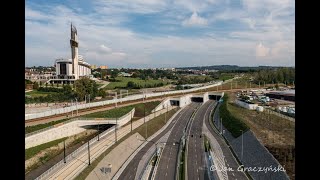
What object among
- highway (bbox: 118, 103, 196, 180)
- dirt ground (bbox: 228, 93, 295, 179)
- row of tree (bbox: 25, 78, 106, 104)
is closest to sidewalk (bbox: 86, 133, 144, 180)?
highway (bbox: 118, 103, 196, 180)

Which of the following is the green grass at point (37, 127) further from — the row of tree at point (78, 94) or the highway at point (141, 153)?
the row of tree at point (78, 94)

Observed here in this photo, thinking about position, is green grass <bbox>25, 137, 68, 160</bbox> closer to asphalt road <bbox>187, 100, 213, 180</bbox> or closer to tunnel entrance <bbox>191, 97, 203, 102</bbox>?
asphalt road <bbox>187, 100, 213, 180</bbox>

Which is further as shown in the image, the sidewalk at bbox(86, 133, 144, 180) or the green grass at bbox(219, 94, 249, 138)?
the green grass at bbox(219, 94, 249, 138)

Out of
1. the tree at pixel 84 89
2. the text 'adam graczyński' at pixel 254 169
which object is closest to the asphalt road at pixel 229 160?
the text 'adam graczyński' at pixel 254 169

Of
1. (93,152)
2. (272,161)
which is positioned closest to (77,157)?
(93,152)

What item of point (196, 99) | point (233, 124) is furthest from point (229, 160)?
point (196, 99)

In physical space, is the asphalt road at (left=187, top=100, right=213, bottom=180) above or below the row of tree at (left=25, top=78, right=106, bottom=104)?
below
